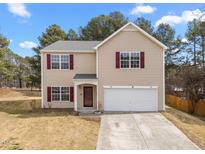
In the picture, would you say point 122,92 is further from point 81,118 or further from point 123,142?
point 123,142

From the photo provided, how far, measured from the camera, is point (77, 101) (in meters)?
24.5

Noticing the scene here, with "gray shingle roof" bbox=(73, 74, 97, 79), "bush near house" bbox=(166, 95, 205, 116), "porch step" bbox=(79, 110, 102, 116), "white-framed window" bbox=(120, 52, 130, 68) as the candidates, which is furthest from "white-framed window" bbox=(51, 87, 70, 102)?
"bush near house" bbox=(166, 95, 205, 116)

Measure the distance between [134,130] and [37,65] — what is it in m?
32.9

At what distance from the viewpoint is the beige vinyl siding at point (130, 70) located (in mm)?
23531

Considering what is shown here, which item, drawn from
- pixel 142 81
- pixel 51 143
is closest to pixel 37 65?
pixel 142 81

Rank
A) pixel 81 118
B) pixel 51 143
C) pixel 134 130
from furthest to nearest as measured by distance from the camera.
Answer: pixel 81 118 → pixel 134 130 → pixel 51 143

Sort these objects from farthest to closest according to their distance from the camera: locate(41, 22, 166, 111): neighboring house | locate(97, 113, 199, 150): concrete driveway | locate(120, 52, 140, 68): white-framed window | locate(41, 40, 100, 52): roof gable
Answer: locate(41, 40, 100, 52): roof gable, locate(120, 52, 140, 68): white-framed window, locate(41, 22, 166, 111): neighboring house, locate(97, 113, 199, 150): concrete driveway

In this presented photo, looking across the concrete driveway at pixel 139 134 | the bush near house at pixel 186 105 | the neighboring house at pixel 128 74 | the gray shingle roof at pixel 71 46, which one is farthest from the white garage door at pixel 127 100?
the bush near house at pixel 186 105

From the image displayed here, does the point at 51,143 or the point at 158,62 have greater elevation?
the point at 158,62

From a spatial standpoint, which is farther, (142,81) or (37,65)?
(37,65)

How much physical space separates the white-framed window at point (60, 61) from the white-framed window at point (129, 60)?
4.93 metres

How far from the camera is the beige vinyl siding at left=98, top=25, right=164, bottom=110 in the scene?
926 inches

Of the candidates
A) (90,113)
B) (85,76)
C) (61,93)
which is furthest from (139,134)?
(61,93)

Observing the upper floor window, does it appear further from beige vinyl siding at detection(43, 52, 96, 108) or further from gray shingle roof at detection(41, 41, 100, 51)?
gray shingle roof at detection(41, 41, 100, 51)
